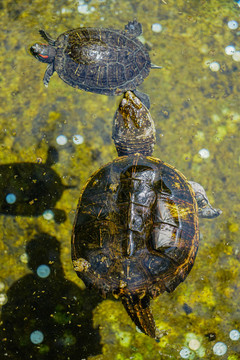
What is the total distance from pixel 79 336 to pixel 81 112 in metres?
2.66

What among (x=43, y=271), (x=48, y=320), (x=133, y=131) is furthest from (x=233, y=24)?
(x=48, y=320)

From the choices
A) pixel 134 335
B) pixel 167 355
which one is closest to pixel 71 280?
pixel 134 335

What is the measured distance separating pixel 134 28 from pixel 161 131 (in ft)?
4.86

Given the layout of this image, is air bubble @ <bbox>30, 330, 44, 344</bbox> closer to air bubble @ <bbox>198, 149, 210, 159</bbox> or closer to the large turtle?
the large turtle

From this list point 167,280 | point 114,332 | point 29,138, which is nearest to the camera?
point 167,280

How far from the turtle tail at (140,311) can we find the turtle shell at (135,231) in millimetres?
91

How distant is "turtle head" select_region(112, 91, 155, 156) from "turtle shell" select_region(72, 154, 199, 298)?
1.11 feet

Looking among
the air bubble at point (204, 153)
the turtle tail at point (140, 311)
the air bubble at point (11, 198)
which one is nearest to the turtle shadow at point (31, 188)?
the air bubble at point (11, 198)

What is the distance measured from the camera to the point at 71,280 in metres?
3.47

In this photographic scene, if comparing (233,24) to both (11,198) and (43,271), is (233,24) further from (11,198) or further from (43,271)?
(43,271)

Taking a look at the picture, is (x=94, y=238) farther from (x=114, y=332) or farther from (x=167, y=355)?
(x=167, y=355)

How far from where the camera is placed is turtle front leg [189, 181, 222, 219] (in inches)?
141

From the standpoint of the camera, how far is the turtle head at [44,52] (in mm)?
3857

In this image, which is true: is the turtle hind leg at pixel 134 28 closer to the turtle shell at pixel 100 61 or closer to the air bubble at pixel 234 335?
the turtle shell at pixel 100 61
